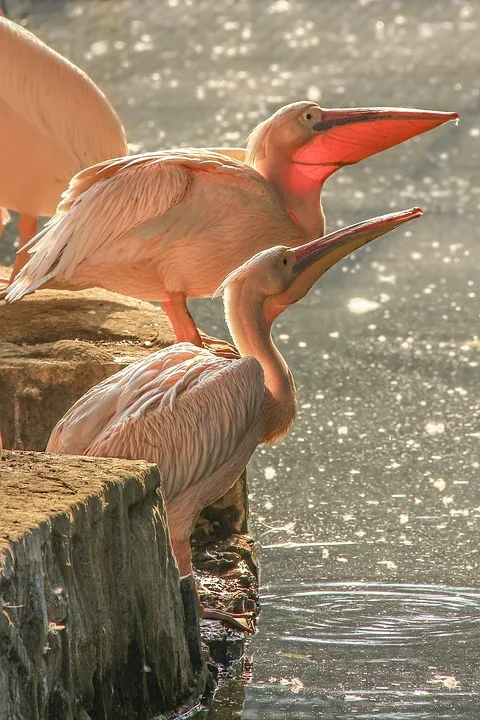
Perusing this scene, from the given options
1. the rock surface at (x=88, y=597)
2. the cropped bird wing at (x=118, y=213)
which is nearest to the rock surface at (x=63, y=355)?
the cropped bird wing at (x=118, y=213)

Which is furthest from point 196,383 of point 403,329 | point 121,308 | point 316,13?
point 316,13

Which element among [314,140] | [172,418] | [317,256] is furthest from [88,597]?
[314,140]

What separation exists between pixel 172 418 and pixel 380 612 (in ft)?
2.75

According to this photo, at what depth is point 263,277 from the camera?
3.52 metres

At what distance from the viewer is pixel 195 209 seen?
3.93 m

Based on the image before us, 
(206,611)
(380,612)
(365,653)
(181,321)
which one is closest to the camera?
(365,653)

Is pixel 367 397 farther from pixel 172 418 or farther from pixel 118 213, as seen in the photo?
pixel 172 418

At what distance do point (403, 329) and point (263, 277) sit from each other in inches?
106

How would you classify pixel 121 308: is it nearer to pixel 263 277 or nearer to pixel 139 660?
pixel 263 277

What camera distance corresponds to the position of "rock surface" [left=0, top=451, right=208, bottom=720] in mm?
2318

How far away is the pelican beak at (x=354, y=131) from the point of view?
423 centimetres

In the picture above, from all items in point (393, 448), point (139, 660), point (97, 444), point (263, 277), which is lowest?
point (393, 448)

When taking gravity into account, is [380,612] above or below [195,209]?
below

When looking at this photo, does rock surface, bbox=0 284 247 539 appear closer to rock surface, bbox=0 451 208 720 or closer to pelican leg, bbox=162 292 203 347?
pelican leg, bbox=162 292 203 347
